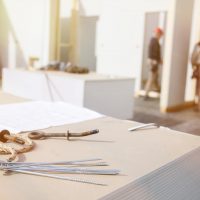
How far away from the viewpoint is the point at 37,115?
1.19 metres

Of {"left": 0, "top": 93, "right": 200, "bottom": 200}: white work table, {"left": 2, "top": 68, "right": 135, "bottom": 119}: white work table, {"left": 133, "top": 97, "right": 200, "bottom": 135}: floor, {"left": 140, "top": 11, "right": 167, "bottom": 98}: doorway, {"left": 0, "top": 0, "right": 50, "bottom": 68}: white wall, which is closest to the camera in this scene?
{"left": 0, "top": 93, "right": 200, "bottom": 200}: white work table

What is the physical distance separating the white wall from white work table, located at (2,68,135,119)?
8.06 feet

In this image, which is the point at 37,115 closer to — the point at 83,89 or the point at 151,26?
the point at 83,89

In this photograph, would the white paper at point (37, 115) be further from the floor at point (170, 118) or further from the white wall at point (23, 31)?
the white wall at point (23, 31)

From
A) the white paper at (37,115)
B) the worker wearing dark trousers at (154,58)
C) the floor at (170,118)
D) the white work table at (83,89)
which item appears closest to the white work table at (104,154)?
the white paper at (37,115)

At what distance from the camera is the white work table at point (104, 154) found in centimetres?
60

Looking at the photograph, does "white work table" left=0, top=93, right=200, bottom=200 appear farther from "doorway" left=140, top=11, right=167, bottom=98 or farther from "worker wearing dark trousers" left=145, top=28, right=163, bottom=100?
"doorway" left=140, top=11, right=167, bottom=98

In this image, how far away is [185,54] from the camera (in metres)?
5.14

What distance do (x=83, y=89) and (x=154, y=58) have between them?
2.82 metres

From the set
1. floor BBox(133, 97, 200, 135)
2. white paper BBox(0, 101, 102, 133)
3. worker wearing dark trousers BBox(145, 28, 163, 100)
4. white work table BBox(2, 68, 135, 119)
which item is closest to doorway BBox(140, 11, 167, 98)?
worker wearing dark trousers BBox(145, 28, 163, 100)

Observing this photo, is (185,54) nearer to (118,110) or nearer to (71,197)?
(118,110)

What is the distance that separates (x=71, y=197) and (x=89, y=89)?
2.52 meters

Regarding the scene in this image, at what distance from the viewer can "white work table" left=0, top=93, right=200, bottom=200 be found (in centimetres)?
60

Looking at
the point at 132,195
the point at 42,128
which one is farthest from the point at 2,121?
the point at 132,195
